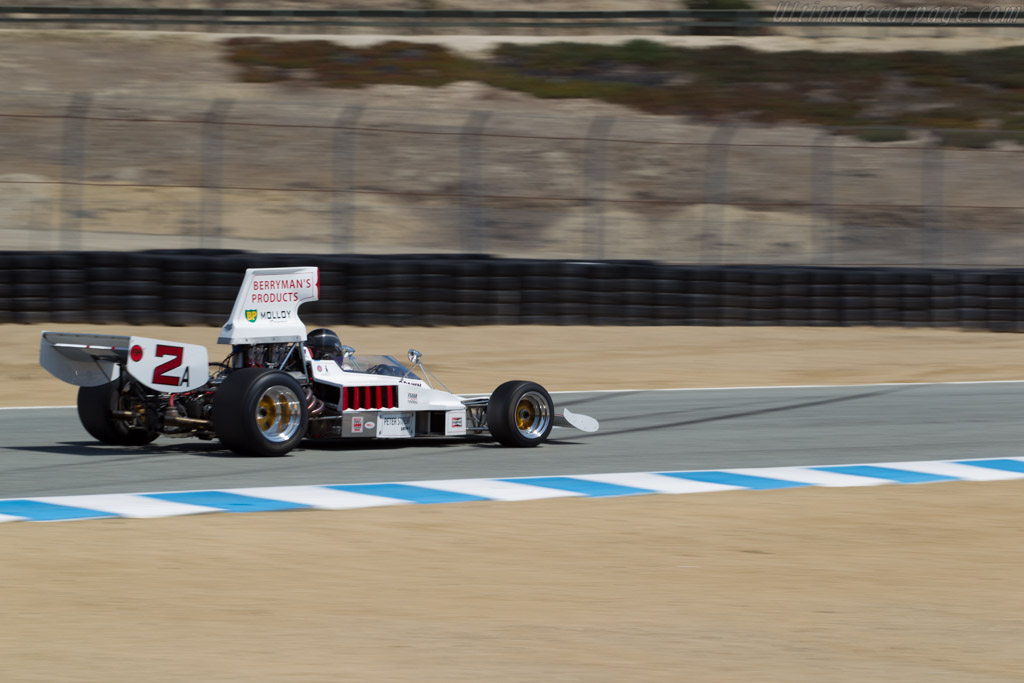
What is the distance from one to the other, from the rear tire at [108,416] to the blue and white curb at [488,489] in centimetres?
182

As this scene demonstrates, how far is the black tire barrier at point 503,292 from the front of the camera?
16.1 meters

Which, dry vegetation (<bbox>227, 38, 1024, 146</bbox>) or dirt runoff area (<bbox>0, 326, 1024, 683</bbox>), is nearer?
dirt runoff area (<bbox>0, 326, 1024, 683</bbox>)

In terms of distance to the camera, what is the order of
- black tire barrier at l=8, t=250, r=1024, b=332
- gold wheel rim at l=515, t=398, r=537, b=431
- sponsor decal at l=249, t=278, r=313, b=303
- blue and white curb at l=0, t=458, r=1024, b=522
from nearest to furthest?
blue and white curb at l=0, t=458, r=1024, b=522
sponsor decal at l=249, t=278, r=313, b=303
gold wheel rim at l=515, t=398, r=537, b=431
black tire barrier at l=8, t=250, r=1024, b=332

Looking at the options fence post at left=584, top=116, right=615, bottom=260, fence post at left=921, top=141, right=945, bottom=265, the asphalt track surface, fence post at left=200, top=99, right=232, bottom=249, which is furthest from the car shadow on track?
fence post at left=921, top=141, right=945, bottom=265

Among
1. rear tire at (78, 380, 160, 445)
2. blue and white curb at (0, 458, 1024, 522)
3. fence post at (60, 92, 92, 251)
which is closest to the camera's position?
blue and white curb at (0, 458, 1024, 522)

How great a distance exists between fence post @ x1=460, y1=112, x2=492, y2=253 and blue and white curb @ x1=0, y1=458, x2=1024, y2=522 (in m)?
11.8

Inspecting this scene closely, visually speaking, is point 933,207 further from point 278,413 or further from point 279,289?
point 278,413

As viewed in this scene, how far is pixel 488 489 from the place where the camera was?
810 cm

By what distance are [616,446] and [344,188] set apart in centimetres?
1606

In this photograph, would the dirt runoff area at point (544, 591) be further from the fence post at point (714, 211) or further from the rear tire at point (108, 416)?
the fence post at point (714, 211)

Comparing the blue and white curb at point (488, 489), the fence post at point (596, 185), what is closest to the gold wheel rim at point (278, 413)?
the blue and white curb at point (488, 489)

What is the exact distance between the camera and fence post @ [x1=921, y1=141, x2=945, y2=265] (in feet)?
78.9

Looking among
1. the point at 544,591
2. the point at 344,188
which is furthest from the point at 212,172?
the point at 544,591
